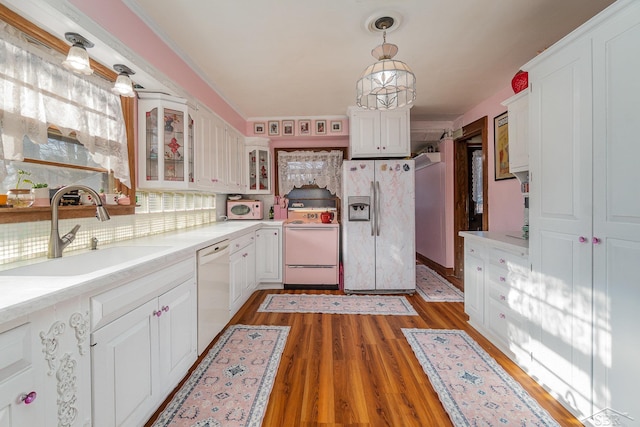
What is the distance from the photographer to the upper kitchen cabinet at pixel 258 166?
4.16m

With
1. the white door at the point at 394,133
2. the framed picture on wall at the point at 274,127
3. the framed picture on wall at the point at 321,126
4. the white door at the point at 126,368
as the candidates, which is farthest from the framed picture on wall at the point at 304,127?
the white door at the point at 126,368

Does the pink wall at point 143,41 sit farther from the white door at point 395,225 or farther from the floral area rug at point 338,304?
the floral area rug at point 338,304

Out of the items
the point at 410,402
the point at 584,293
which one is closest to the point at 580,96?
the point at 584,293

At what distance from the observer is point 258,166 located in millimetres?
4199

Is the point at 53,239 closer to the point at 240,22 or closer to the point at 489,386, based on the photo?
the point at 240,22

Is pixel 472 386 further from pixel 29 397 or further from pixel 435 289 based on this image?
pixel 29 397

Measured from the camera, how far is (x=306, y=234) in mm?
3752

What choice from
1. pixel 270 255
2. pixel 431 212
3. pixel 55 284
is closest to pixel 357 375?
pixel 55 284

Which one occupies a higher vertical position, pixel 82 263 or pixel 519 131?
pixel 519 131

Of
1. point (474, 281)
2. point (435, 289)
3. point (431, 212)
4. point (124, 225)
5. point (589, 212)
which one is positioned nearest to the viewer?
point (589, 212)

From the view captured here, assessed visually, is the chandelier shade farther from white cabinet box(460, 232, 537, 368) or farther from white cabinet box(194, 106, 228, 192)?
white cabinet box(194, 106, 228, 192)

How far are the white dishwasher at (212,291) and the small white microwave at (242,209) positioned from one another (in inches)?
56.8

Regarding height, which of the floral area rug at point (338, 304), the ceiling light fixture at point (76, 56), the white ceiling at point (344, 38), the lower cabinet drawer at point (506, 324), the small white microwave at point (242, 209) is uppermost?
the white ceiling at point (344, 38)

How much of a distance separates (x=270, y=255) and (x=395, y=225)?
175cm
